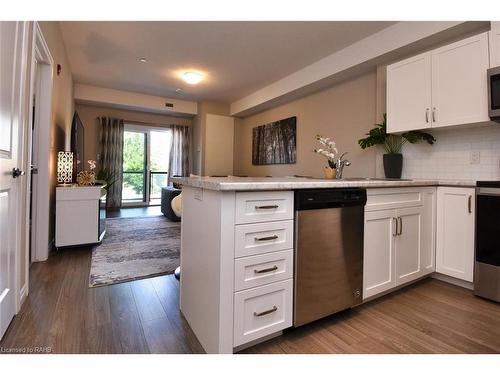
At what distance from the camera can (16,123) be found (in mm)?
1585

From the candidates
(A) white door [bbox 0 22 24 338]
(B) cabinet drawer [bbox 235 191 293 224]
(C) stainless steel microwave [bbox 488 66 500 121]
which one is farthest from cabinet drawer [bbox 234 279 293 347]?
(C) stainless steel microwave [bbox 488 66 500 121]

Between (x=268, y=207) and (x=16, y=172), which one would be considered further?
(x=16, y=172)

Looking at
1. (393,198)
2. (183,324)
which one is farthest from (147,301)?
(393,198)

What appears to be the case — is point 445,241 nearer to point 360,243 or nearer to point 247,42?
point 360,243

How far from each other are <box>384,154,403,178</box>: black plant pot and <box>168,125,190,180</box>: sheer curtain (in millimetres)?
5144

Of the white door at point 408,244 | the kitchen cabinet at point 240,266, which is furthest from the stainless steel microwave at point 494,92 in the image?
the kitchen cabinet at point 240,266

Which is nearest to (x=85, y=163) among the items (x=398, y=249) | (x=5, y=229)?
(x=5, y=229)

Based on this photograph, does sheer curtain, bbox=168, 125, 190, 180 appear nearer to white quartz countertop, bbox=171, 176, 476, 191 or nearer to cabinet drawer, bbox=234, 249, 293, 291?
white quartz countertop, bbox=171, 176, 476, 191

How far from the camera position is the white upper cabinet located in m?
1.97

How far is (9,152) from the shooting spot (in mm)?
1501

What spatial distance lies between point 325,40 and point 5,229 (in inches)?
140

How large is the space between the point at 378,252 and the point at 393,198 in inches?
16.8

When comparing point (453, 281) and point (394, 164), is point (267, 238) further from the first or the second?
point (394, 164)
